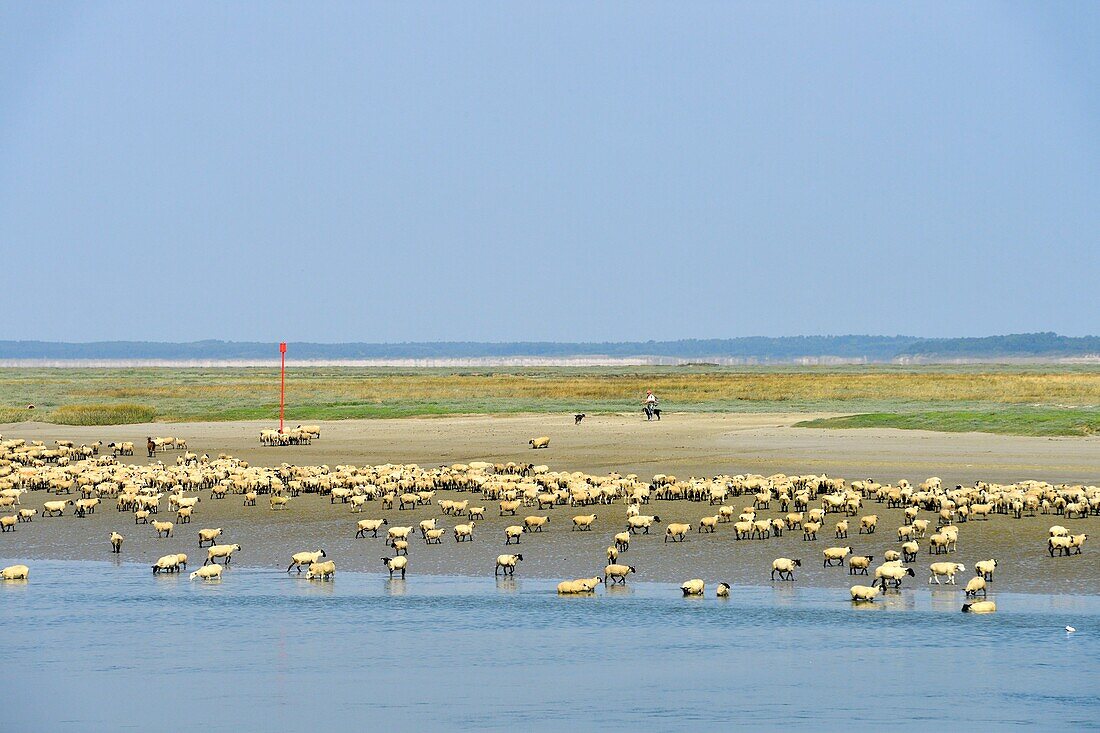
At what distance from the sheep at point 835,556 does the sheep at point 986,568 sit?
6.01 feet

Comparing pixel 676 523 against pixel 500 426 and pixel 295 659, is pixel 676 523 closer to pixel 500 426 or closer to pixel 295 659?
pixel 295 659

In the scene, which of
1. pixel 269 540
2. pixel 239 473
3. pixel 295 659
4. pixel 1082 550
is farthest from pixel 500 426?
pixel 295 659

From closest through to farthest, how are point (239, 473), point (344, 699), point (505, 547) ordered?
point (344, 699) → point (505, 547) → point (239, 473)

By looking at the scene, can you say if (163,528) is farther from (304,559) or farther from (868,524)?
(868,524)

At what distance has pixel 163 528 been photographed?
23641 millimetres

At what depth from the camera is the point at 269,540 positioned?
2325 centimetres

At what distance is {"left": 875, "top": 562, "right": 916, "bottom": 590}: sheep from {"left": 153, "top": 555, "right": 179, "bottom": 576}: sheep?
Answer: 9505mm

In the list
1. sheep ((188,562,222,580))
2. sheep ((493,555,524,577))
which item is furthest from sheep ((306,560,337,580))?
sheep ((493,555,524,577))

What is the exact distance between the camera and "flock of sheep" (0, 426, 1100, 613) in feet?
64.1

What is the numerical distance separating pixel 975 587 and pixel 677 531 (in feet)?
19.7

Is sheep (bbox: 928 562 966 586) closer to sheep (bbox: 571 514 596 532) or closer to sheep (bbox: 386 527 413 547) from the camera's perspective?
sheep (bbox: 571 514 596 532)

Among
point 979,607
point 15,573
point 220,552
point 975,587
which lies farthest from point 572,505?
point 979,607

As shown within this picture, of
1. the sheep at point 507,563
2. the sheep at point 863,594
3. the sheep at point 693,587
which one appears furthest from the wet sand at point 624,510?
the sheep at point 693,587

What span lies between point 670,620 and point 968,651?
3.39 metres
